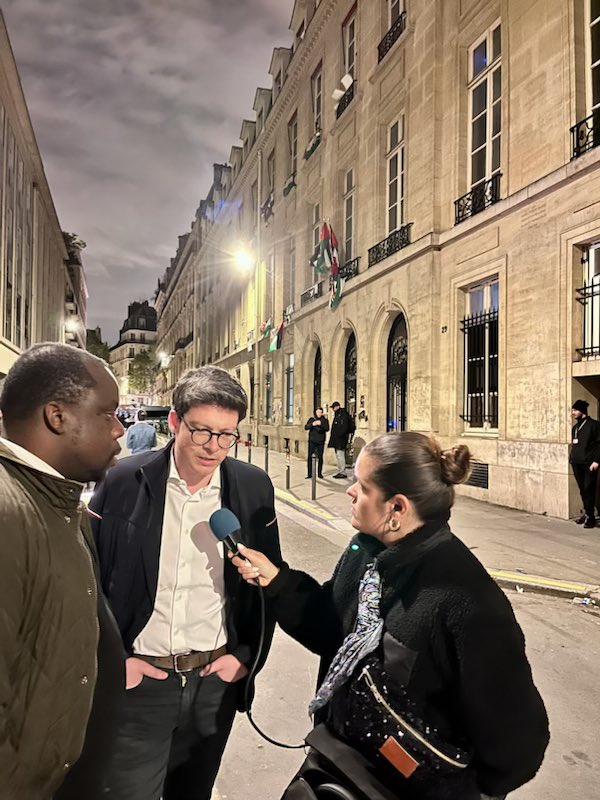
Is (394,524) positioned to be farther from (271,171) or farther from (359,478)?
(271,171)

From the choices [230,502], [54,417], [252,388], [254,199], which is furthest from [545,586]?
[254,199]

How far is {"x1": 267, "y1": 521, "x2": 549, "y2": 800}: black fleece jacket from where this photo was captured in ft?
4.31

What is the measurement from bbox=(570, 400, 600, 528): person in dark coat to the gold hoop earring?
804 cm

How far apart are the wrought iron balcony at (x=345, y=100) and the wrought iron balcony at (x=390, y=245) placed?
6080 mm

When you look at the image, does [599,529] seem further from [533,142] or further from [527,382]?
[533,142]

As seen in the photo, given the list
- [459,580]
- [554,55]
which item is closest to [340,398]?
[554,55]

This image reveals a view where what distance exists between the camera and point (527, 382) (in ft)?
32.9

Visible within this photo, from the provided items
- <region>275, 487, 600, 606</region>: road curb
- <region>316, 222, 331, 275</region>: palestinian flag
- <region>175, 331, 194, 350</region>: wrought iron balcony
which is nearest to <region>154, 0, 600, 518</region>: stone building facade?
<region>316, 222, 331, 275</region>: palestinian flag

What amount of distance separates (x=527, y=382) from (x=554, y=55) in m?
6.00

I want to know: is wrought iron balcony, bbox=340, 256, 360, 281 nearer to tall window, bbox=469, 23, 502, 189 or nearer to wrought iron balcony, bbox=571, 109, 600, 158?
tall window, bbox=469, 23, 502, 189

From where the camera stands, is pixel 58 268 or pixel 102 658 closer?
pixel 102 658

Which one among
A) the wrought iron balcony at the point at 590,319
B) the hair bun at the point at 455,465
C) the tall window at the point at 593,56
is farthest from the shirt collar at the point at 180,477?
the tall window at the point at 593,56

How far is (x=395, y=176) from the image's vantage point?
15.7 metres

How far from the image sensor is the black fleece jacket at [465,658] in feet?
4.31
